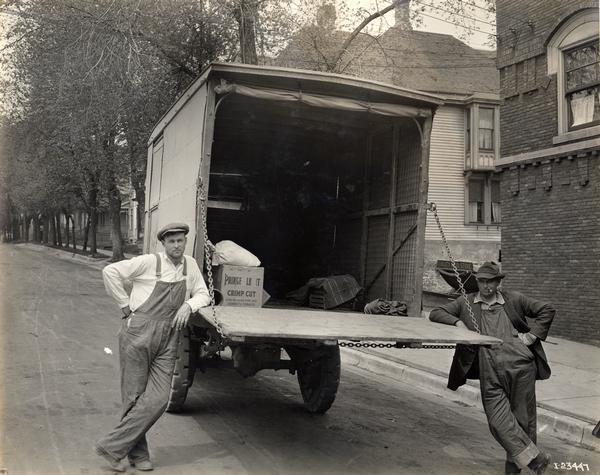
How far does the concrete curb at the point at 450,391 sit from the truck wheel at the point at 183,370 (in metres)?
3.54

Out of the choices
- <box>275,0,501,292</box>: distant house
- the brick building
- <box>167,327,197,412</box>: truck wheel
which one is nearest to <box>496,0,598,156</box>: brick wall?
the brick building

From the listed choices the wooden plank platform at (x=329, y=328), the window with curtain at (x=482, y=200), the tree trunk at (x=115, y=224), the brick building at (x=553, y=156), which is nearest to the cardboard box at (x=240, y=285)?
the wooden plank platform at (x=329, y=328)

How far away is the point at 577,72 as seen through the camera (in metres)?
11.4

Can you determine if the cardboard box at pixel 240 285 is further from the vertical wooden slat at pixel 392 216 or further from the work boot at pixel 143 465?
the work boot at pixel 143 465

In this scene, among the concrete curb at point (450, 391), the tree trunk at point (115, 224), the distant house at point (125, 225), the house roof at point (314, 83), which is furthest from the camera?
the distant house at point (125, 225)

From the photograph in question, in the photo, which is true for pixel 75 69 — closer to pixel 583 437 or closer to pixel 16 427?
pixel 16 427

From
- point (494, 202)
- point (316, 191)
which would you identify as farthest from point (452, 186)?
point (316, 191)

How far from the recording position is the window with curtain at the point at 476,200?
27.3 meters

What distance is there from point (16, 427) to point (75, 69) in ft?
A: 42.9

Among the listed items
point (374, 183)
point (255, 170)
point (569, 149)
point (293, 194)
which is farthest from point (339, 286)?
point (569, 149)

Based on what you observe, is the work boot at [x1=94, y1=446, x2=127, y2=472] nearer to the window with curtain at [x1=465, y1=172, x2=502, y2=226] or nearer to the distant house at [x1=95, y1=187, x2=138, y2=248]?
the window with curtain at [x1=465, y1=172, x2=502, y2=226]

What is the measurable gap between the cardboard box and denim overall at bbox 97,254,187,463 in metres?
1.51

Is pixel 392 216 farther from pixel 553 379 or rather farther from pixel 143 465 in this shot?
pixel 143 465

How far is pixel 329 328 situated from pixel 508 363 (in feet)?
4.87
